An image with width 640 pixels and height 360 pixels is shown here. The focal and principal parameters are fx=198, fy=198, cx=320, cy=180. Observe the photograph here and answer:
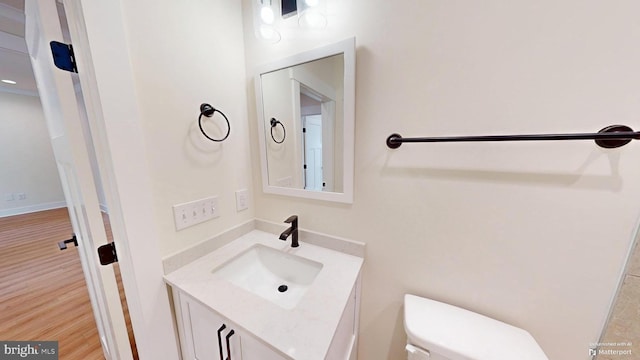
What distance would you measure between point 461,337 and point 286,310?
2.04 ft

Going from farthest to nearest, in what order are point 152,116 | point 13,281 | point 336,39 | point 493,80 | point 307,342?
point 13,281
point 336,39
point 152,116
point 493,80
point 307,342

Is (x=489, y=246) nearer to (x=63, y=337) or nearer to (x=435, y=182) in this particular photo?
(x=435, y=182)

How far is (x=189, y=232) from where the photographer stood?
37.8 inches

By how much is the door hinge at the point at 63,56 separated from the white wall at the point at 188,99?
0.56 ft

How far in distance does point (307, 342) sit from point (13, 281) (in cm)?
342

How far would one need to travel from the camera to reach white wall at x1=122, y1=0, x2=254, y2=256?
2.56 ft

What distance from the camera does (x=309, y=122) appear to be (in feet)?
3.57

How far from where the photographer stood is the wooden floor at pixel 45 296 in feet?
4.66

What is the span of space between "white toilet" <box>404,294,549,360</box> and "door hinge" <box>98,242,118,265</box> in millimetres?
1192

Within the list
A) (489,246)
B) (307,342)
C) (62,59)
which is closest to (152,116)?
(62,59)

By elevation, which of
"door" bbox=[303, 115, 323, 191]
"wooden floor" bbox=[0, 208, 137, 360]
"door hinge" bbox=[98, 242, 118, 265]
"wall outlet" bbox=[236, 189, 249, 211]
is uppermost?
"door" bbox=[303, 115, 323, 191]

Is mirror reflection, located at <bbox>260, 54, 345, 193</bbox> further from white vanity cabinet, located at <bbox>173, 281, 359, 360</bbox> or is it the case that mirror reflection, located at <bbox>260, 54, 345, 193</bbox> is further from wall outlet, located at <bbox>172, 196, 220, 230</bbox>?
white vanity cabinet, located at <bbox>173, 281, 359, 360</bbox>

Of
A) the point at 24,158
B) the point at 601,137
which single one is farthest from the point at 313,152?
the point at 24,158

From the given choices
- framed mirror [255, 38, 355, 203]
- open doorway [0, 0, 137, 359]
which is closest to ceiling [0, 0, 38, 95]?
open doorway [0, 0, 137, 359]
